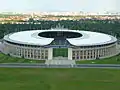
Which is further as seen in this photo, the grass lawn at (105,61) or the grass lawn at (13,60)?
the grass lawn at (13,60)

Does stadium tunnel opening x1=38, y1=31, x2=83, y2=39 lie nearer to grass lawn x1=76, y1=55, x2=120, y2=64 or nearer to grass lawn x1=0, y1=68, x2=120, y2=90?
grass lawn x1=76, y1=55, x2=120, y2=64

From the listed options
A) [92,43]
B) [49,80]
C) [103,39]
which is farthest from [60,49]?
[49,80]

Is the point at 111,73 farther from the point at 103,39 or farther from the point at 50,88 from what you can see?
the point at 103,39

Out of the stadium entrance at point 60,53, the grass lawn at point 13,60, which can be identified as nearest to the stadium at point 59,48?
the stadium entrance at point 60,53

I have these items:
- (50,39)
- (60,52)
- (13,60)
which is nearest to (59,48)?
(60,52)

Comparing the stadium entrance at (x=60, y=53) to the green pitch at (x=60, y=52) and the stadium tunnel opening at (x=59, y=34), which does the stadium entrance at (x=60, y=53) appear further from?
the stadium tunnel opening at (x=59, y=34)

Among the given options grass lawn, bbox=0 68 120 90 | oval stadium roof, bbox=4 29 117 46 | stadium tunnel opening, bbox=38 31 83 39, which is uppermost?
oval stadium roof, bbox=4 29 117 46

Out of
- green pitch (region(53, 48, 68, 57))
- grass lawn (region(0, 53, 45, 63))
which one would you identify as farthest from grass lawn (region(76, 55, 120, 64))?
grass lawn (region(0, 53, 45, 63))

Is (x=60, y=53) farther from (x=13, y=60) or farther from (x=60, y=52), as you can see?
(x=13, y=60)
